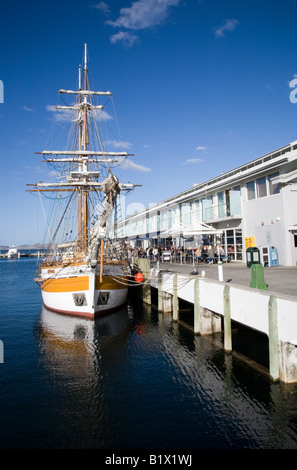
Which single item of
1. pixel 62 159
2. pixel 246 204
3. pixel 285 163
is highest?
pixel 62 159

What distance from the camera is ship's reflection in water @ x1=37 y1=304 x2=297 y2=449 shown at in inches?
240

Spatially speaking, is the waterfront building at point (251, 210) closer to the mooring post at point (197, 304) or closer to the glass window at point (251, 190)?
the glass window at point (251, 190)

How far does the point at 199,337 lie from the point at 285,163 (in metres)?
11.8

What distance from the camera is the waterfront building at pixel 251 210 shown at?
18.4 m

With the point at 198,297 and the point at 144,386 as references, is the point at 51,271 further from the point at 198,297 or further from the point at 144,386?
the point at 144,386

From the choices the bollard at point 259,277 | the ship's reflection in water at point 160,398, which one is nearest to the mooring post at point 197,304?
the ship's reflection in water at point 160,398

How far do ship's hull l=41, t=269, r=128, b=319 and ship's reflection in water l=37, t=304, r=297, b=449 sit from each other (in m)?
3.71

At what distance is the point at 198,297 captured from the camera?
479 inches

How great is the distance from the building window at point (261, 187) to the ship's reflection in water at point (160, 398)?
1252 centimetres

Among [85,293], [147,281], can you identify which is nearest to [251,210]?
[147,281]

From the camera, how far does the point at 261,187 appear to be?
69.5 feet

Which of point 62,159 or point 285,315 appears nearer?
point 285,315
